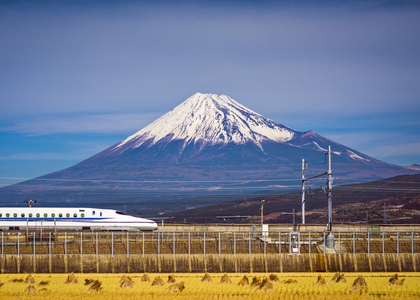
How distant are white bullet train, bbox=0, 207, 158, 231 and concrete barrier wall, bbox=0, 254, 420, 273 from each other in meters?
26.2

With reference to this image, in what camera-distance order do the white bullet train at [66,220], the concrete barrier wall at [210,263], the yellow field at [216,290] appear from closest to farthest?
the yellow field at [216,290] < the concrete barrier wall at [210,263] < the white bullet train at [66,220]

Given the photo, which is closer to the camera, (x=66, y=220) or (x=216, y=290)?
(x=216, y=290)

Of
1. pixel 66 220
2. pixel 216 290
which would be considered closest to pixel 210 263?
pixel 216 290

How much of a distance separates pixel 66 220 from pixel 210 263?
34.1 m

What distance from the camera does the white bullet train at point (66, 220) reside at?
90.0 meters

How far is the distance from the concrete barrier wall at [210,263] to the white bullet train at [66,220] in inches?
1033

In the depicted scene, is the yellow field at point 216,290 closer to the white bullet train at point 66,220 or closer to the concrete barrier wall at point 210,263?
the concrete barrier wall at point 210,263

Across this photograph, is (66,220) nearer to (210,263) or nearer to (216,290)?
(210,263)

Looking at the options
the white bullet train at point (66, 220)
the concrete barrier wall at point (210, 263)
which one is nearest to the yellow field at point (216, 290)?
the concrete barrier wall at point (210, 263)

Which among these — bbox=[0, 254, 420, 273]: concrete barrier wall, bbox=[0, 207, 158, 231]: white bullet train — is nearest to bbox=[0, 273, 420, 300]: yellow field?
bbox=[0, 254, 420, 273]: concrete barrier wall

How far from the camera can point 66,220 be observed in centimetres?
9069

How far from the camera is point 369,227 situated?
297ft

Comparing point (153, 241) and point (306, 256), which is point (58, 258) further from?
point (306, 256)

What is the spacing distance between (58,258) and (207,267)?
46.8 feet
